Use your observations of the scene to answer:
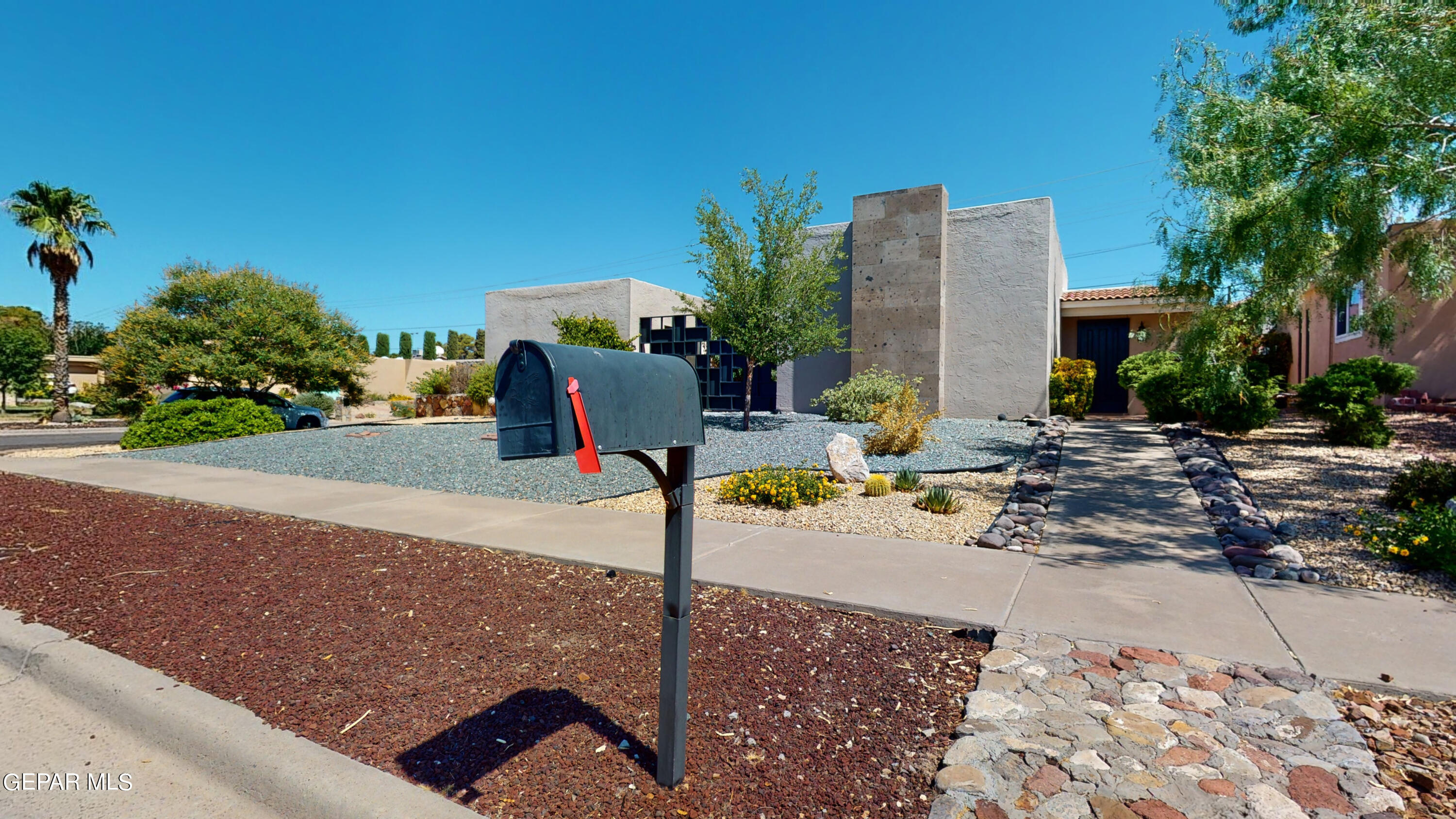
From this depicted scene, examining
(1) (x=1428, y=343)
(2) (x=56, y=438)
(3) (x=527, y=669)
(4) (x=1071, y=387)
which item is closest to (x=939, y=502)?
(3) (x=527, y=669)

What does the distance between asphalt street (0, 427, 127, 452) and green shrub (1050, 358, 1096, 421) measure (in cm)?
2239

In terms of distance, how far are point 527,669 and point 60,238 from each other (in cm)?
3157

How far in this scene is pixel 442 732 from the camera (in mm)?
2895

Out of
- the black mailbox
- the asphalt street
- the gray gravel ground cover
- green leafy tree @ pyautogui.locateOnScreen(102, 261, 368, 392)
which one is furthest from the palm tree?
the black mailbox

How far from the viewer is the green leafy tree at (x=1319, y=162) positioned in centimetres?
652

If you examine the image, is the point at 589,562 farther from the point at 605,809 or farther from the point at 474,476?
the point at 474,476

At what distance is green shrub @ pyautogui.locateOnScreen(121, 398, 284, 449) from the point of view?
1410 cm

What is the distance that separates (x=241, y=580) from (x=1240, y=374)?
1192 cm

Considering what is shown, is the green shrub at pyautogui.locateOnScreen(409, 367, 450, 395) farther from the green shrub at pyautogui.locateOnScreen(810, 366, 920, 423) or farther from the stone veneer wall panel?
the green shrub at pyautogui.locateOnScreen(810, 366, 920, 423)

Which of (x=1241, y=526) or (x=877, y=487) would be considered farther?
(x=877, y=487)

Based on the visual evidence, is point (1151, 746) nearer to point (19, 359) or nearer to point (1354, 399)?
point (1354, 399)

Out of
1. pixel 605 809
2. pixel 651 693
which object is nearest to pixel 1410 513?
pixel 651 693

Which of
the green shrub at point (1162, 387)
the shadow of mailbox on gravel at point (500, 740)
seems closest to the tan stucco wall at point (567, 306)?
the green shrub at point (1162, 387)

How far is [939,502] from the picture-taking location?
7109mm
